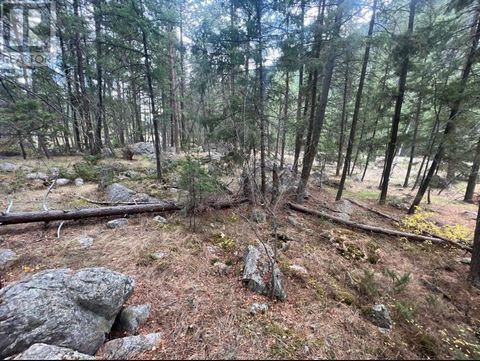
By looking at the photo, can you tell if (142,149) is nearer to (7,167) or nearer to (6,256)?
(7,167)

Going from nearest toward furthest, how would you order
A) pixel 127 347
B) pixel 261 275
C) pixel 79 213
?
1. pixel 127 347
2. pixel 261 275
3. pixel 79 213

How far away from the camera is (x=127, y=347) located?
2508 millimetres

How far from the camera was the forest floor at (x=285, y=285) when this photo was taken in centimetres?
280

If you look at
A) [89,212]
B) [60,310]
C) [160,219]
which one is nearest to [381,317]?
[60,310]

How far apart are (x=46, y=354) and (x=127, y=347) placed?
0.77 meters

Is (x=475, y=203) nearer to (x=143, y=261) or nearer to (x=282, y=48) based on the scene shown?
(x=282, y=48)

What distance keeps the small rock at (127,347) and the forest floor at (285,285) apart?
0.15 metres

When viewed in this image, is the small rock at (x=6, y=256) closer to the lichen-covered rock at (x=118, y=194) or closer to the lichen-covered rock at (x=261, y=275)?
the lichen-covered rock at (x=118, y=194)

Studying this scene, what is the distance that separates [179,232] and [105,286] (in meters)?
2.65

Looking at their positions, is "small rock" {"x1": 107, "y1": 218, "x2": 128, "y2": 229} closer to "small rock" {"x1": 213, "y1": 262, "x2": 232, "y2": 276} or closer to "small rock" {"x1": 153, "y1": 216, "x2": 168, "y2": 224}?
"small rock" {"x1": 153, "y1": 216, "x2": 168, "y2": 224}

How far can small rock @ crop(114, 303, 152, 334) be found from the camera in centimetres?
293

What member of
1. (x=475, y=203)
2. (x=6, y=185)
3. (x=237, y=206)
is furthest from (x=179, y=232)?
(x=475, y=203)

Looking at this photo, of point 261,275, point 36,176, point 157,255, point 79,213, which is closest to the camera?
point 261,275

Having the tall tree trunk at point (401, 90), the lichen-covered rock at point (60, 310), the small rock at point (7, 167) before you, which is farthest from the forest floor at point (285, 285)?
the tall tree trunk at point (401, 90)
